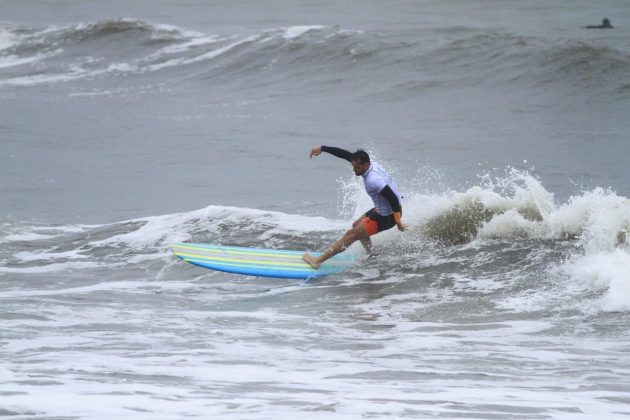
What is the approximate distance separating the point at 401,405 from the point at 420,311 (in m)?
3.24

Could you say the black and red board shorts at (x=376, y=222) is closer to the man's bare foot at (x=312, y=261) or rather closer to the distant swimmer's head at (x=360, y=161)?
the distant swimmer's head at (x=360, y=161)

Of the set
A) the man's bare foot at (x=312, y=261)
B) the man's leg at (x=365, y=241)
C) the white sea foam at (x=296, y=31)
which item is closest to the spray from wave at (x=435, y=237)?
the man's leg at (x=365, y=241)

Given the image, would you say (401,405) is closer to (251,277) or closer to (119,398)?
(119,398)

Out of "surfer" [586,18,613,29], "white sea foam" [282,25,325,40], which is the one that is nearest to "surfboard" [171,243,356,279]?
"white sea foam" [282,25,325,40]

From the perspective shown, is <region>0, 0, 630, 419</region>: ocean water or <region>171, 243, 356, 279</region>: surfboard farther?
<region>171, 243, 356, 279</region>: surfboard

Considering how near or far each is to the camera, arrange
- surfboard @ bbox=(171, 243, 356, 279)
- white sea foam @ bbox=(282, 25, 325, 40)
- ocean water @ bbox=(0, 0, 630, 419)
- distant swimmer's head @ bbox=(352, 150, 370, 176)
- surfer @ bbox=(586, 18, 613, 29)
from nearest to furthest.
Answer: ocean water @ bbox=(0, 0, 630, 419)
distant swimmer's head @ bbox=(352, 150, 370, 176)
surfboard @ bbox=(171, 243, 356, 279)
surfer @ bbox=(586, 18, 613, 29)
white sea foam @ bbox=(282, 25, 325, 40)

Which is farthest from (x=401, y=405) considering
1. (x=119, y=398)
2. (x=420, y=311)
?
(x=420, y=311)

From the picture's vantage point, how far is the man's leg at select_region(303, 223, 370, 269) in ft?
34.4

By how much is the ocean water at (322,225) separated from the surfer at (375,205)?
1.13 ft

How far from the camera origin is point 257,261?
10688 millimetres

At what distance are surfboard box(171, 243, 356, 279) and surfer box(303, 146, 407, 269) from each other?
0.51 ft

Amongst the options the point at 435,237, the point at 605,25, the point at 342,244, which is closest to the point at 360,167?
the point at 342,244

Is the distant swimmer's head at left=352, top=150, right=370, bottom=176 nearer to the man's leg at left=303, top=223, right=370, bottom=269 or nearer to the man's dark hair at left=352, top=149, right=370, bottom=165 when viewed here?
the man's dark hair at left=352, top=149, right=370, bottom=165

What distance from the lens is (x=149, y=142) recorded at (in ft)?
62.6
